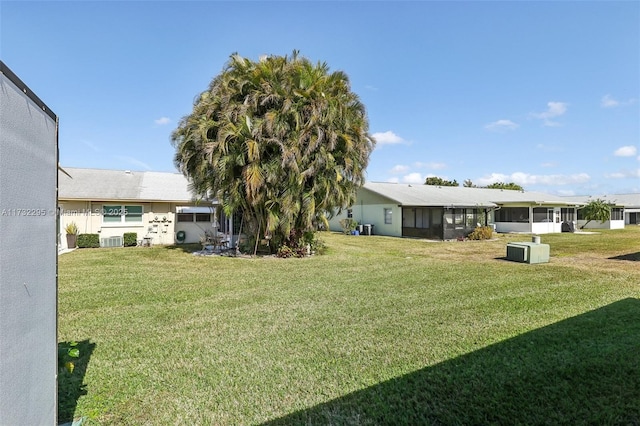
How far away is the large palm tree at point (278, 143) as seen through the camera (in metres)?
13.6

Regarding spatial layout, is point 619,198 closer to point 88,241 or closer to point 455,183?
point 455,183

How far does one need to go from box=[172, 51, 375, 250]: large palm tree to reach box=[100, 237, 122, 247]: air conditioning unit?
21.1ft

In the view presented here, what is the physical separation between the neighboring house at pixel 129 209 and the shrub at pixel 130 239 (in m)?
0.31

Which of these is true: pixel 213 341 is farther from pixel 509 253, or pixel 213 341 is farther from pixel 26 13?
pixel 509 253

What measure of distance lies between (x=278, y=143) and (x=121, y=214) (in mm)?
10953

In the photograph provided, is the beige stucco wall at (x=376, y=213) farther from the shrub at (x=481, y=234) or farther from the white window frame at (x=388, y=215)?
the shrub at (x=481, y=234)

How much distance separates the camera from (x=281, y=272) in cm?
1082

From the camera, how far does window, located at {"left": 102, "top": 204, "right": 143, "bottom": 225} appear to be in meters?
18.4

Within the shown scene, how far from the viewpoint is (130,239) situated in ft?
60.0

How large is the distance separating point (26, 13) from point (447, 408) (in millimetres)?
11530

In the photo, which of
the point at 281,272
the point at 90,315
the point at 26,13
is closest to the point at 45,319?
the point at 90,315

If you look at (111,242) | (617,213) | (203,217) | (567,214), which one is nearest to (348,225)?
(203,217)

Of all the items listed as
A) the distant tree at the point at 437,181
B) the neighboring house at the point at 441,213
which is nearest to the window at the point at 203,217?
the neighboring house at the point at 441,213

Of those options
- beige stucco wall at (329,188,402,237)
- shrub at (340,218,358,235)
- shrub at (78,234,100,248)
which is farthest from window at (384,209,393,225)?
shrub at (78,234,100,248)
